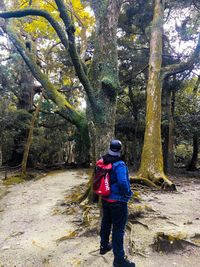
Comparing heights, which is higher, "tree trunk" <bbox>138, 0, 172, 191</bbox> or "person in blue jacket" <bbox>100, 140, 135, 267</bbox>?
A: "tree trunk" <bbox>138, 0, 172, 191</bbox>

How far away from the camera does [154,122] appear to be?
11758 mm

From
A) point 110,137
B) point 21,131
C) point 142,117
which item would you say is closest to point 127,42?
point 142,117

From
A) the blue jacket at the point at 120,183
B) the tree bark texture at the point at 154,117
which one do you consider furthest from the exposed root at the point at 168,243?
the tree bark texture at the point at 154,117

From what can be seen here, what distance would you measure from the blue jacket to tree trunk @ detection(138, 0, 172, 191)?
21.2 ft

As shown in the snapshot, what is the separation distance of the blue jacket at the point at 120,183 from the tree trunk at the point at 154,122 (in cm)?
647

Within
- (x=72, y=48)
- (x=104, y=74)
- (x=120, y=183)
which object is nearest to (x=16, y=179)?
(x=104, y=74)

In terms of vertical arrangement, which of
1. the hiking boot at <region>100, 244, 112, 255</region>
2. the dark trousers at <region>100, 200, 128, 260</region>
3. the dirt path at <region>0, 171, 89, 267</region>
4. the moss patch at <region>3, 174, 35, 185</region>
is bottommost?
the dirt path at <region>0, 171, 89, 267</region>

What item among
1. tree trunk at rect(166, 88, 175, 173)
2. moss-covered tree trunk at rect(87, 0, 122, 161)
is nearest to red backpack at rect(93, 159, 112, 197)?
moss-covered tree trunk at rect(87, 0, 122, 161)

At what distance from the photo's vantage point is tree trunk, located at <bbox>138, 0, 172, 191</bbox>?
10.7 m

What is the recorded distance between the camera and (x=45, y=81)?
7367 millimetres

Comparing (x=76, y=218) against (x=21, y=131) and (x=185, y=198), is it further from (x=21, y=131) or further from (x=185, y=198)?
(x=21, y=131)

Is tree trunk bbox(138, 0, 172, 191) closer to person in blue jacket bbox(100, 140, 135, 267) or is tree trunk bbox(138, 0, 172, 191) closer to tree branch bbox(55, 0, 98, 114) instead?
tree branch bbox(55, 0, 98, 114)

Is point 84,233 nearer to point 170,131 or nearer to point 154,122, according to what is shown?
point 154,122

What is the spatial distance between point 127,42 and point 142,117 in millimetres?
4552
